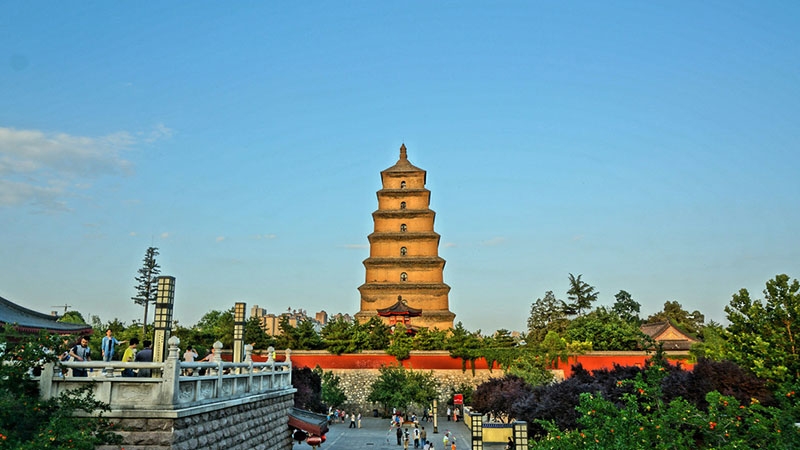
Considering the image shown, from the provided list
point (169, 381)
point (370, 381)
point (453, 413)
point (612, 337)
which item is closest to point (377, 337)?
point (370, 381)

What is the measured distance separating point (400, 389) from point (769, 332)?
19940 millimetres

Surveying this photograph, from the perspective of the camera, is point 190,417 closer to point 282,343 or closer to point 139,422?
point 139,422

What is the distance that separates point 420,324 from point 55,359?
35319mm

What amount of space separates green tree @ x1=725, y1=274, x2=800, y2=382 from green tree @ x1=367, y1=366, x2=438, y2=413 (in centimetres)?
1762

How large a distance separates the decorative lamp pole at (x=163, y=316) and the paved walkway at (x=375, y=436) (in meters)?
12.8

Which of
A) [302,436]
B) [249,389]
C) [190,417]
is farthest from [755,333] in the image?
[190,417]

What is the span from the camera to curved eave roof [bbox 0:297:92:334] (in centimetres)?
2372

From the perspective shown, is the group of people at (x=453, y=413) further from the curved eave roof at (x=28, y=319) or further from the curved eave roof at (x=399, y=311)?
the curved eave roof at (x=28, y=319)

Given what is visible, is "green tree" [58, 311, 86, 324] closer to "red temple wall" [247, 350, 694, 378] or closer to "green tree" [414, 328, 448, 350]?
"red temple wall" [247, 350, 694, 378]

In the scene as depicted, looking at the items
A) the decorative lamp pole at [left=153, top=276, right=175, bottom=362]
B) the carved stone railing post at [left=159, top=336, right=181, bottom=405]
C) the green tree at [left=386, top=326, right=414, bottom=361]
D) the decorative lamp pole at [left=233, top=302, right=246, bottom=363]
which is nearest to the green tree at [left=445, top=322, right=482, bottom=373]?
the green tree at [left=386, top=326, right=414, bottom=361]

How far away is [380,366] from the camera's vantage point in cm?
3622

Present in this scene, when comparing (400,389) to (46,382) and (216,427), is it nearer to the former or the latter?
(216,427)

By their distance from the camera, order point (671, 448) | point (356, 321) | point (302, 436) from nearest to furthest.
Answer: point (671, 448) → point (302, 436) → point (356, 321)

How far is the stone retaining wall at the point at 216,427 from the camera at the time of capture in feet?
28.8
